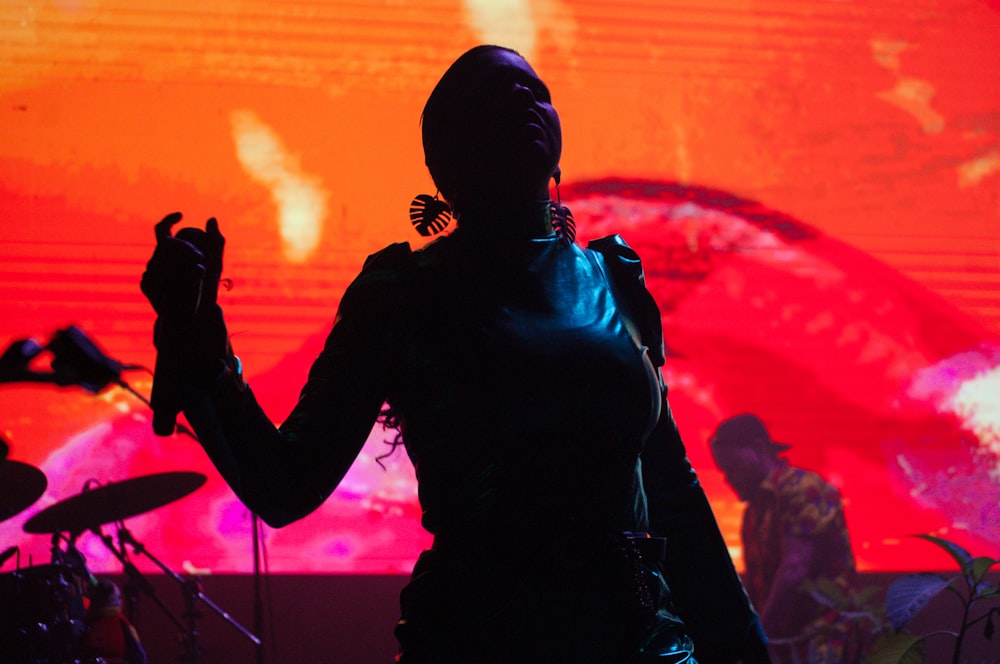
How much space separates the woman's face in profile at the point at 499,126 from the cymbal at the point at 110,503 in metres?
2.56

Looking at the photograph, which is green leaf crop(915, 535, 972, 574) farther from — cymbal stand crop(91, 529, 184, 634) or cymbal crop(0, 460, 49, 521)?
cymbal crop(0, 460, 49, 521)

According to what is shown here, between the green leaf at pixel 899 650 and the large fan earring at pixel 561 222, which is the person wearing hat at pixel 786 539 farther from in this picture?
the large fan earring at pixel 561 222

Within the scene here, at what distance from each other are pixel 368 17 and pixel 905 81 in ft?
7.84

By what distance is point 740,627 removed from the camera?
3.60ft

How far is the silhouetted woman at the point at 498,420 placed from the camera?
92cm

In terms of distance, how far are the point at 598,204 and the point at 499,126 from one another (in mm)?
3285

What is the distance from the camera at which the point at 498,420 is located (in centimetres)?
99

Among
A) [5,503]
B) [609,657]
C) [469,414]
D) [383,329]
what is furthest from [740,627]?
[5,503]

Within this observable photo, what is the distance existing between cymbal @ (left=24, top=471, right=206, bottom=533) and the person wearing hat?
2.11m

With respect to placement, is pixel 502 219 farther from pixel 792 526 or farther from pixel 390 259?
pixel 792 526

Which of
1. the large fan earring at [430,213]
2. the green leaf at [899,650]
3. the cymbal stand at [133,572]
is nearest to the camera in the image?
the large fan earring at [430,213]

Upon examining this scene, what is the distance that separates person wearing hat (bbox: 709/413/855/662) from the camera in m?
4.06

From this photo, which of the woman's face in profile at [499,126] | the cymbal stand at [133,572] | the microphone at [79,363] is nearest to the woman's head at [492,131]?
the woman's face in profile at [499,126]

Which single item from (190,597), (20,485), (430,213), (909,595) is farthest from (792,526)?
(430,213)
